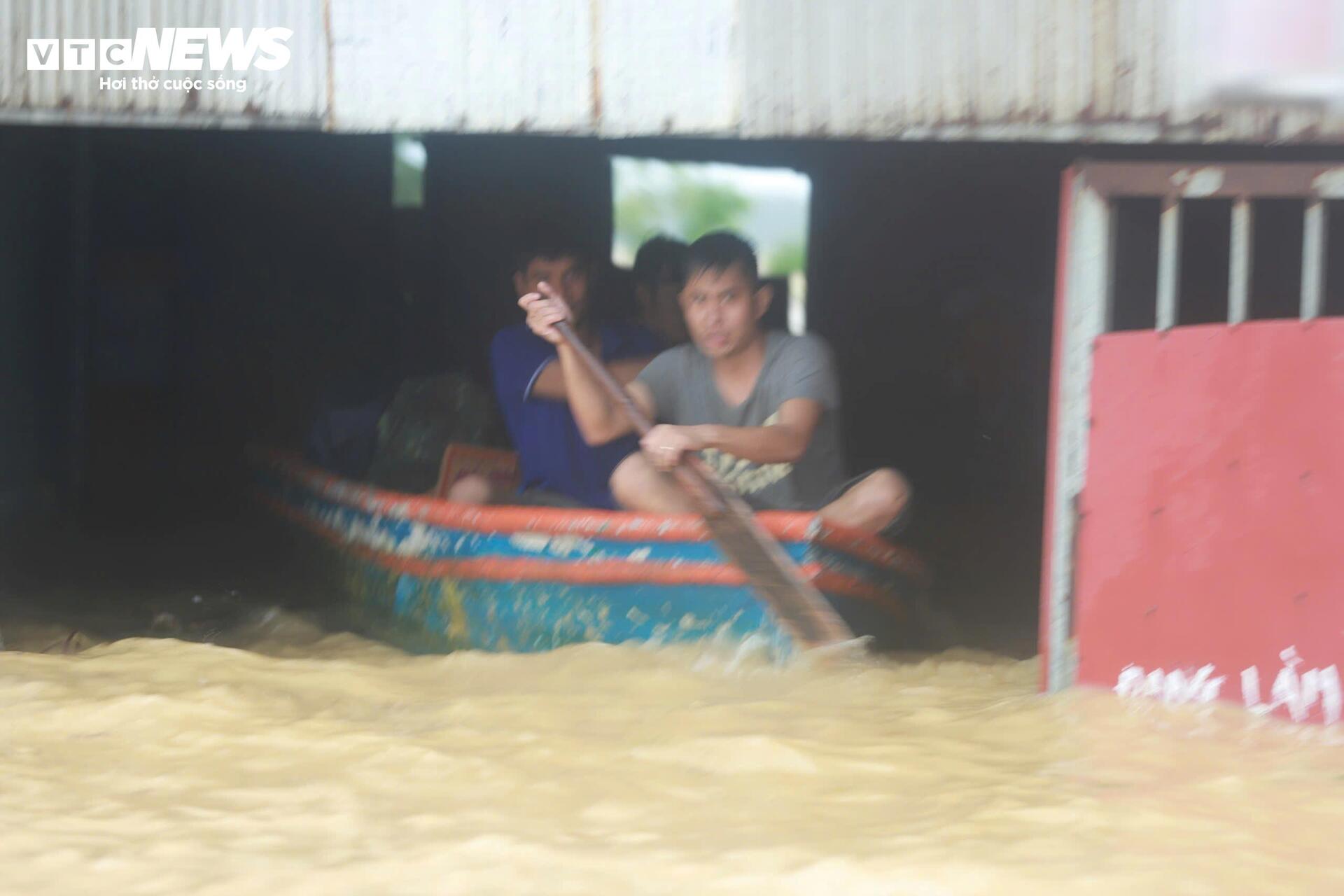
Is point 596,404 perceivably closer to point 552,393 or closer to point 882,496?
point 552,393

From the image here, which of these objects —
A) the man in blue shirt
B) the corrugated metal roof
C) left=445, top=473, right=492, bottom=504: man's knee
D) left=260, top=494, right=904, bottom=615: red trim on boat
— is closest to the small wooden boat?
left=260, top=494, right=904, bottom=615: red trim on boat

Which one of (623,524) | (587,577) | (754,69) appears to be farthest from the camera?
(587,577)

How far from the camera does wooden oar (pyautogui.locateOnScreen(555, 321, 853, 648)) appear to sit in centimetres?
397

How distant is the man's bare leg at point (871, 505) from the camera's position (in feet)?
14.2

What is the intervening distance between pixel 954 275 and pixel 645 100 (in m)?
6.52

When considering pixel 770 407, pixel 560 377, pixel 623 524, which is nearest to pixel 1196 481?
pixel 770 407

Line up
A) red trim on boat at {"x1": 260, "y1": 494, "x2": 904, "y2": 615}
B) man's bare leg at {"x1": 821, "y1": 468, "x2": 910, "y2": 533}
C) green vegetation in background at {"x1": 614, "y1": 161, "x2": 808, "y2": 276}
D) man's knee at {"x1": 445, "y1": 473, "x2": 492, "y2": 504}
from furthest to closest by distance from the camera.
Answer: green vegetation in background at {"x1": 614, "y1": 161, "x2": 808, "y2": 276} < man's knee at {"x1": 445, "y1": 473, "x2": 492, "y2": 504} < man's bare leg at {"x1": 821, "y1": 468, "x2": 910, "y2": 533} < red trim on boat at {"x1": 260, "y1": 494, "x2": 904, "y2": 615}

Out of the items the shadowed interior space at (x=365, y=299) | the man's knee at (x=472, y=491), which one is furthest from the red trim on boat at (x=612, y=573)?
the shadowed interior space at (x=365, y=299)

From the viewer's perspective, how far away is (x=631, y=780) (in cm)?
304

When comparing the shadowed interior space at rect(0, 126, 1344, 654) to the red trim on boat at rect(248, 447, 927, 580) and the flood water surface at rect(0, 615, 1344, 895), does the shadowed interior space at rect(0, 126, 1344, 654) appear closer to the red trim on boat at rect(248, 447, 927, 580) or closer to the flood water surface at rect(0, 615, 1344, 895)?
the red trim on boat at rect(248, 447, 927, 580)

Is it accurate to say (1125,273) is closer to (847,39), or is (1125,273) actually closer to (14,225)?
(847,39)

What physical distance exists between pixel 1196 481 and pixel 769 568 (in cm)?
126

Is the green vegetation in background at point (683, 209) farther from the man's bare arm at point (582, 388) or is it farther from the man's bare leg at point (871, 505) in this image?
the man's bare leg at point (871, 505)

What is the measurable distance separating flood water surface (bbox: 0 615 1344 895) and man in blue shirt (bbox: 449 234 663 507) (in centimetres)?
98
